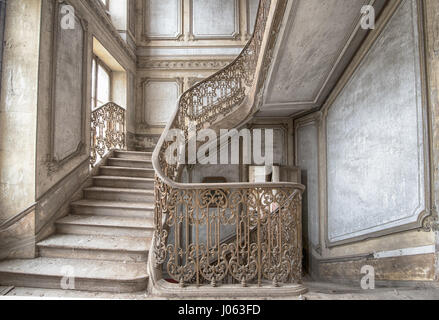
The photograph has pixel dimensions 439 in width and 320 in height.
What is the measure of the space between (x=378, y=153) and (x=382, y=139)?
0.65ft

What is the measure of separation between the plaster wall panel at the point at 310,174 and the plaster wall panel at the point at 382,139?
581 mm

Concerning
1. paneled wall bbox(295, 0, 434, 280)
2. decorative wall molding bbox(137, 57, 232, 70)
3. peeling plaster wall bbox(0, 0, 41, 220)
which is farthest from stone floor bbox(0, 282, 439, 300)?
decorative wall molding bbox(137, 57, 232, 70)

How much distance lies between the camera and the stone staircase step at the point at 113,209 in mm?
3464

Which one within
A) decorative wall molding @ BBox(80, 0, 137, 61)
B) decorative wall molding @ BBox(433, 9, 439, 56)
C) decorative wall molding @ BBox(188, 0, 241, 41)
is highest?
decorative wall molding @ BBox(188, 0, 241, 41)

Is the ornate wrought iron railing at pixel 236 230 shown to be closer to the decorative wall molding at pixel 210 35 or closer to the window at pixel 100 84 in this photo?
the window at pixel 100 84

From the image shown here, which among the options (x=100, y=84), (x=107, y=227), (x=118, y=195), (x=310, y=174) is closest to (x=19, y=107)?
(x=118, y=195)

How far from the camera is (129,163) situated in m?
4.67

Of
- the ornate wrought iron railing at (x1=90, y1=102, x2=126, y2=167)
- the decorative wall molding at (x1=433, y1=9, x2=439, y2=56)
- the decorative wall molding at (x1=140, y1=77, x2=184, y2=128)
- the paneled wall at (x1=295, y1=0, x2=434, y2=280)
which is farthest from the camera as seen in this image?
the decorative wall molding at (x1=140, y1=77, x2=184, y2=128)

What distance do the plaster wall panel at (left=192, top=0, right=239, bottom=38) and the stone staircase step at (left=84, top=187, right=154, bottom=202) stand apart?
17.5 feet

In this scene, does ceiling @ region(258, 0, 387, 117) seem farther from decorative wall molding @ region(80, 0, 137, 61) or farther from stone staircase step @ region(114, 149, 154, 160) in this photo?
decorative wall molding @ region(80, 0, 137, 61)

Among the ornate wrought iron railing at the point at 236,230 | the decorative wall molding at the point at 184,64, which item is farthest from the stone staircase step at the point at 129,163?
the decorative wall molding at the point at 184,64

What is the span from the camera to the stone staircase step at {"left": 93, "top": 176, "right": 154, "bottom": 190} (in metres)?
4.07

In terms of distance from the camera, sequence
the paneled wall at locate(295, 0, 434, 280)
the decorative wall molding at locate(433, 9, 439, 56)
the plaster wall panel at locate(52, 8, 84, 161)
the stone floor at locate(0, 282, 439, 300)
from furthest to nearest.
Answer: the plaster wall panel at locate(52, 8, 84, 161) → the paneled wall at locate(295, 0, 434, 280) → the decorative wall molding at locate(433, 9, 439, 56) → the stone floor at locate(0, 282, 439, 300)
